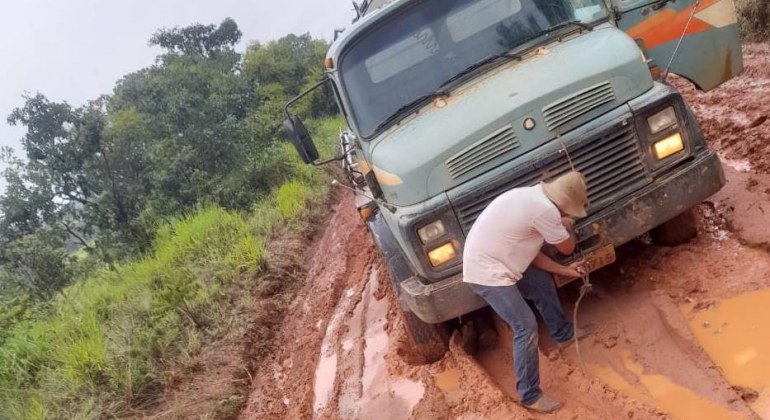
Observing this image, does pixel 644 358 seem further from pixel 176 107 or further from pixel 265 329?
pixel 176 107

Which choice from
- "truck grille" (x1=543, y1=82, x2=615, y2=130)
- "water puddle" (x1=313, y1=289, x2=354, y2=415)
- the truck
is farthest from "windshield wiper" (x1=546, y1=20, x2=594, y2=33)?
"water puddle" (x1=313, y1=289, x2=354, y2=415)

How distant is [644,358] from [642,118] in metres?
1.39

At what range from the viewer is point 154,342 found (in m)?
6.75

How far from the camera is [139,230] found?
13.4 m

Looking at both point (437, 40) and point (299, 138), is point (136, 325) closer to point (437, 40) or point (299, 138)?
point (299, 138)

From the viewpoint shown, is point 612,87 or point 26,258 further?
point 26,258

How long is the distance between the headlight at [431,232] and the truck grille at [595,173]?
0.14 metres

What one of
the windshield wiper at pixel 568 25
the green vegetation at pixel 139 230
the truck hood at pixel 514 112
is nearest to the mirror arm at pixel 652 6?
the windshield wiper at pixel 568 25

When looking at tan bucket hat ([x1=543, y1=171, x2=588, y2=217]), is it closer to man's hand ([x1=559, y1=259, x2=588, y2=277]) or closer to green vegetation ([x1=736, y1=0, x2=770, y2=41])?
man's hand ([x1=559, y1=259, x2=588, y2=277])

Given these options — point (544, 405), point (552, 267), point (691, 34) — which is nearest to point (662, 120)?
point (552, 267)

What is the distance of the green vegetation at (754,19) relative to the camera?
10656 mm

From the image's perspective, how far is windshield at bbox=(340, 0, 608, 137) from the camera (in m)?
4.46

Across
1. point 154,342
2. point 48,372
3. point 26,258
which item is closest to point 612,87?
point 154,342

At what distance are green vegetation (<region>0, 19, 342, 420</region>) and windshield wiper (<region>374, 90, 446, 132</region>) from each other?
2.87 m
